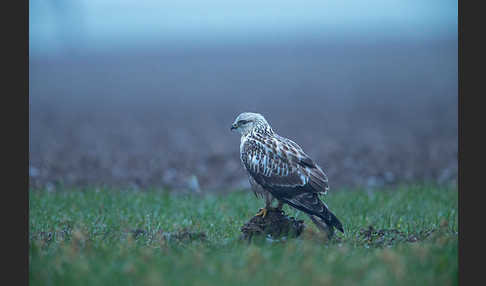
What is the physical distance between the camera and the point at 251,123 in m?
8.39

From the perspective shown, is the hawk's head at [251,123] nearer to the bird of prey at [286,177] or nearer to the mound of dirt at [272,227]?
the bird of prey at [286,177]

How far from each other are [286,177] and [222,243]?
4.44 feet

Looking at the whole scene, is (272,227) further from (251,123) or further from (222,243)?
(251,123)

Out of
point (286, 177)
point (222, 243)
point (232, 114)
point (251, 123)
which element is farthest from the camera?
point (232, 114)

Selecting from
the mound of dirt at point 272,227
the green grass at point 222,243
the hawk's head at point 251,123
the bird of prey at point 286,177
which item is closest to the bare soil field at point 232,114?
the green grass at point 222,243

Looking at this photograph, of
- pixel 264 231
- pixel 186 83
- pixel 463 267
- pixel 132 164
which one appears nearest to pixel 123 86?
pixel 186 83

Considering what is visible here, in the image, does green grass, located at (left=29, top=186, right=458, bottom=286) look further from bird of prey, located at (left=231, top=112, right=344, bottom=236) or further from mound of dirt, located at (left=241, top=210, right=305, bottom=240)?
bird of prey, located at (left=231, top=112, right=344, bottom=236)

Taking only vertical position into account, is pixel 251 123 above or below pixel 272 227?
above

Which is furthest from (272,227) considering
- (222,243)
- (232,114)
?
(232,114)

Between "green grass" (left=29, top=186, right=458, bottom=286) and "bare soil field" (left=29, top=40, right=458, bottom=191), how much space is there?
215cm

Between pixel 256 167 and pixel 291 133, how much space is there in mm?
11353

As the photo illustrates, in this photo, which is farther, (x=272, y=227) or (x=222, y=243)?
(x=272, y=227)

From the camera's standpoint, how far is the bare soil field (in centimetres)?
1366

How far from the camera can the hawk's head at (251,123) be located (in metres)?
8.31
